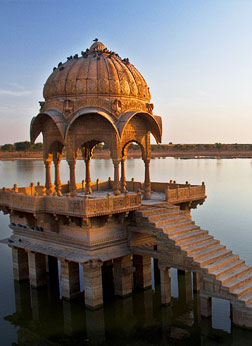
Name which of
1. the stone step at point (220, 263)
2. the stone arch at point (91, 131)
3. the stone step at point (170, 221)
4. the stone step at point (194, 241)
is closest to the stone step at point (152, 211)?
the stone step at point (170, 221)

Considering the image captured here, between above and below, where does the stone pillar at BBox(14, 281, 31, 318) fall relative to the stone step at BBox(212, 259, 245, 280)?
below

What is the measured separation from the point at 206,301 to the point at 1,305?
7088 millimetres

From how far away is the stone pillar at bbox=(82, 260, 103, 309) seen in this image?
1166 cm

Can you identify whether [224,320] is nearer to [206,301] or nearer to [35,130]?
[206,301]

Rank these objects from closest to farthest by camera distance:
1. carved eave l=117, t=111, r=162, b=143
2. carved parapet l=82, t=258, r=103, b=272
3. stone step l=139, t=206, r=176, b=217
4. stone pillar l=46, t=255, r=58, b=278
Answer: carved parapet l=82, t=258, r=103, b=272, stone step l=139, t=206, r=176, b=217, carved eave l=117, t=111, r=162, b=143, stone pillar l=46, t=255, r=58, b=278

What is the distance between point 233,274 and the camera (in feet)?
35.4

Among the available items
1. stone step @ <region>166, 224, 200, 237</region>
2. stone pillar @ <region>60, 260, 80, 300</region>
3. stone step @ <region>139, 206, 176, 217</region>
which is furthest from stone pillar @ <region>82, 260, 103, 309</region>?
stone step @ <region>166, 224, 200, 237</region>

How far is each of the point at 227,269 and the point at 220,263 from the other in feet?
0.83

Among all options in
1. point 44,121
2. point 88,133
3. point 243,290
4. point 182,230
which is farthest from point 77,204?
point 243,290

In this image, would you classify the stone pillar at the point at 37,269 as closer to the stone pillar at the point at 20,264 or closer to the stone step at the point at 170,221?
the stone pillar at the point at 20,264

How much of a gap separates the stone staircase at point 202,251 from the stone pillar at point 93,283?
1.89 meters

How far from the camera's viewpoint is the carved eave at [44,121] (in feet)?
43.9

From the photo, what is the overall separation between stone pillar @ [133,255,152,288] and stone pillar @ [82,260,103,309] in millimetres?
2083

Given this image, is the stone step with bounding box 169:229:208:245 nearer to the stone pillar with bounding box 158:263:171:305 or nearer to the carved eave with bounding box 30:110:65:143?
the stone pillar with bounding box 158:263:171:305
